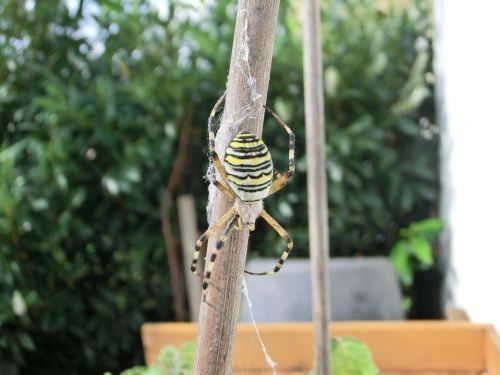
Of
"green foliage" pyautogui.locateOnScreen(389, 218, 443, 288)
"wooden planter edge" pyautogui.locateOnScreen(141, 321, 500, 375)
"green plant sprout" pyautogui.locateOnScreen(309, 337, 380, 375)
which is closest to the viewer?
"green plant sprout" pyautogui.locateOnScreen(309, 337, 380, 375)

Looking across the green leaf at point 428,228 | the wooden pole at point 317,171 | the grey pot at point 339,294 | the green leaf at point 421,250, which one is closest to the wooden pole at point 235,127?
the wooden pole at point 317,171

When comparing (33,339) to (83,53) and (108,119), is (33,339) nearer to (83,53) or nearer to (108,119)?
(108,119)

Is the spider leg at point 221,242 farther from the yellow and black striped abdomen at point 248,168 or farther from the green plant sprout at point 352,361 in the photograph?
the green plant sprout at point 352,361

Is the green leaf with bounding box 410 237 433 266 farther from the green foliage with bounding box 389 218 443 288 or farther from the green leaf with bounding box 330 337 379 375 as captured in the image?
the green leaf with bounding box 330 337 379 375

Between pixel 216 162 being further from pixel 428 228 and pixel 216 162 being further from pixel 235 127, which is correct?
pixel 428 228

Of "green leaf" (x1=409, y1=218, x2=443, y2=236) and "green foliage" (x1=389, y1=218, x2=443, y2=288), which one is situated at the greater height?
"green leaf" (x1=409, y1=218, x2=443, y2=236)

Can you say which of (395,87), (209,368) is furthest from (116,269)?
(209,368)

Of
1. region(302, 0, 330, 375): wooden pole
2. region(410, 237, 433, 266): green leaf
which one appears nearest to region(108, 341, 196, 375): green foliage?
region(302, 0, 330, 375): wooden pole
